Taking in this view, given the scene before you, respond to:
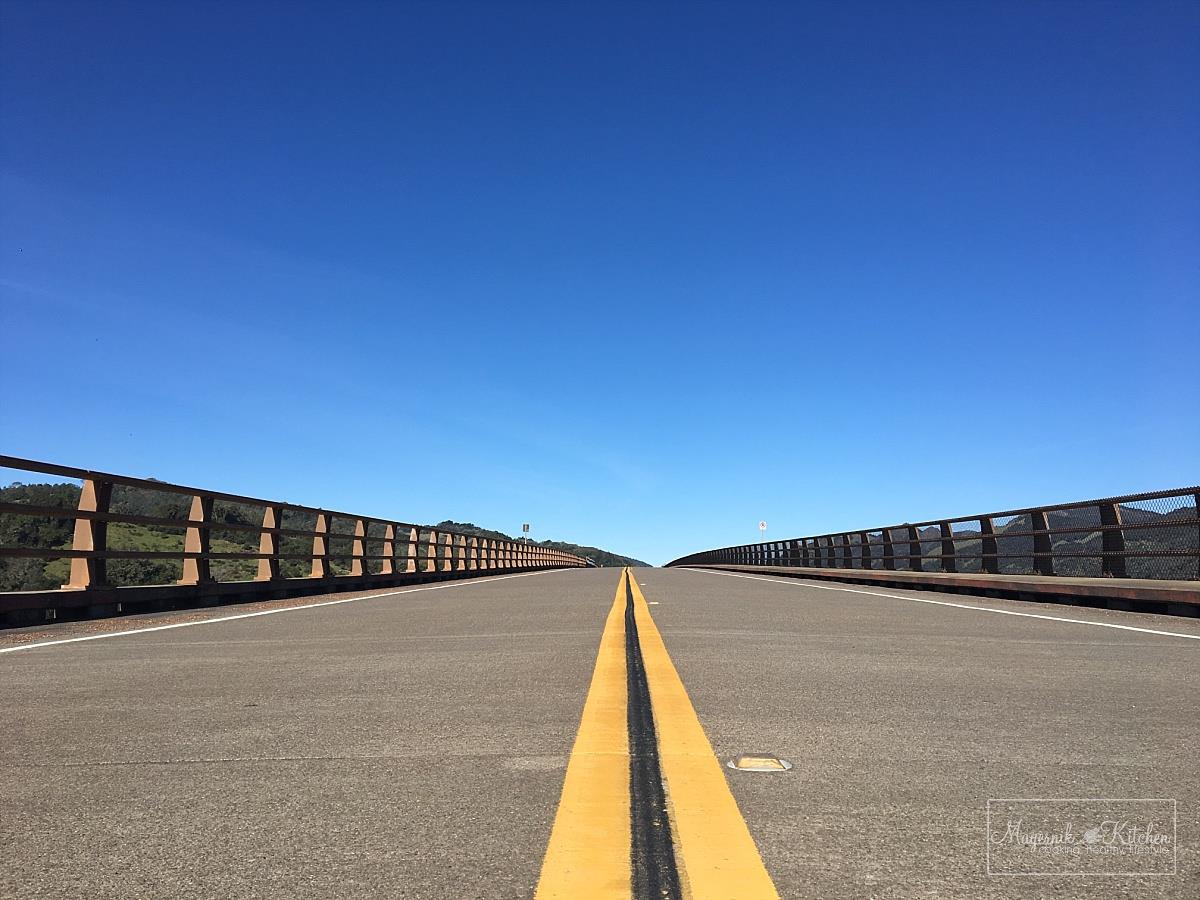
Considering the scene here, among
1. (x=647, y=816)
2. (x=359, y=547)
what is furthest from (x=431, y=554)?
(x=647, y=816)

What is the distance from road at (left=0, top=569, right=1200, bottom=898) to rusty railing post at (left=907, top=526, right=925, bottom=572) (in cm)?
1316

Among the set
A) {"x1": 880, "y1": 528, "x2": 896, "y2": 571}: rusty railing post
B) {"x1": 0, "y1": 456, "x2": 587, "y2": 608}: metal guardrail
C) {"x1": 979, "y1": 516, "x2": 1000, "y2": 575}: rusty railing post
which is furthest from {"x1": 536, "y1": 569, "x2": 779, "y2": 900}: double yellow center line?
{"x1": 880, "y1": 528, "x2": 896, "y2": 571}: rusty railing post

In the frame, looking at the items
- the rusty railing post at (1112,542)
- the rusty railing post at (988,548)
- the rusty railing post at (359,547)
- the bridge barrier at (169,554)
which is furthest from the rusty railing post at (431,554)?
the rusty railing post at (1112,542)

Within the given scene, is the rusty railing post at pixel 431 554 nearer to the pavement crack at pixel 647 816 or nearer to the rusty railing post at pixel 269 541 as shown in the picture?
the rusty railing post at pixel 269 541

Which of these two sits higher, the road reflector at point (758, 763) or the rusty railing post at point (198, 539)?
the rusty railing post at point (198, 539)

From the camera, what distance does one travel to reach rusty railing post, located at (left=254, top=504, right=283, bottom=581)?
1398 centimetres

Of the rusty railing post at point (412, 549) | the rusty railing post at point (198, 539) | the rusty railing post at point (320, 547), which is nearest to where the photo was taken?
the rusty railing post at point (198, 539)

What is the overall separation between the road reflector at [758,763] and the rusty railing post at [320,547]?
43.4ft

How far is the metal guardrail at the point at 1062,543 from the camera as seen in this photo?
12.0 m

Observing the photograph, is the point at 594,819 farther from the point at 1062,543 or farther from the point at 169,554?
the point at 1062,543

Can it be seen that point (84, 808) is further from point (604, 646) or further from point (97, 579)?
point (97, 579)

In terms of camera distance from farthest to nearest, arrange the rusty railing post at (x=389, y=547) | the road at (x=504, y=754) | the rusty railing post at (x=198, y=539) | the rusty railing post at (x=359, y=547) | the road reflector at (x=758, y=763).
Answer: the rusty railing post at (x=389, y=547) → the rusty railing post at (x=359, y=547) → the rusty railing post at (x=198, y=539) → the road reflector at (x=758, y=763) → the road at (x=504, y=754)

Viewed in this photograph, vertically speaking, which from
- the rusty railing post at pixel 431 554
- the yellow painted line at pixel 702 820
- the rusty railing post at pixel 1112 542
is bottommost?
the yellow painted line at pixel 702 820

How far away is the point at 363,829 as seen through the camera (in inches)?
109
